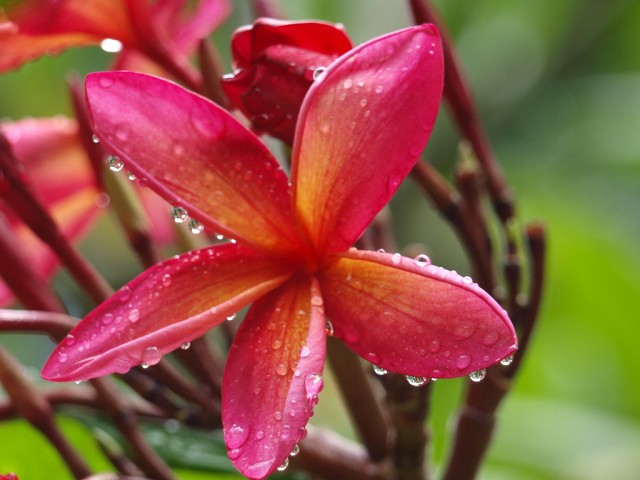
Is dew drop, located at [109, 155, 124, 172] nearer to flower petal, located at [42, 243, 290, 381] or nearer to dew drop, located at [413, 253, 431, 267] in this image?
flower petal, located at [42, 243, 290, 381]

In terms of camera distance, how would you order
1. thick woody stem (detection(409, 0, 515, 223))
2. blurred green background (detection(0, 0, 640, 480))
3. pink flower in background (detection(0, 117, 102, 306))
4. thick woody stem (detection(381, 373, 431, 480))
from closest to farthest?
thick woody stem (detection(381, 373, 431, 480)), thick woody stem (detection(409, 0, 515, 223)), pink flower in background (detection(0, 117, 102, 306)), blurred green background (detection(0, 0, 640, 480))

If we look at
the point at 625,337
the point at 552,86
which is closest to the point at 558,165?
the point at 552,86

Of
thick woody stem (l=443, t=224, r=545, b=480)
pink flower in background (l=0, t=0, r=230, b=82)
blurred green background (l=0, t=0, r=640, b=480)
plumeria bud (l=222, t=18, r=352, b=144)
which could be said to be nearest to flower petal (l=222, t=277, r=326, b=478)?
plumeria bud (l=222, t=18, r=352, b=144)

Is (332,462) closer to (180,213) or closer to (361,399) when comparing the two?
(361,399)

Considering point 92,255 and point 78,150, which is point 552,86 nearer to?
point 92,255

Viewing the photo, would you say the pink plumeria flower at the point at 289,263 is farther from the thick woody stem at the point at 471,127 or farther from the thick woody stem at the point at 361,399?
the thick woody stem at the point at 471,127

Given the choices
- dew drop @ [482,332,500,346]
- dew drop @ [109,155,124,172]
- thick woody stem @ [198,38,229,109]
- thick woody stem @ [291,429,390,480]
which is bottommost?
thick woody stem @ [291,429,390,480]

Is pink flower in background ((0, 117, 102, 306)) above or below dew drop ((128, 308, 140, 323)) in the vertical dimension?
below

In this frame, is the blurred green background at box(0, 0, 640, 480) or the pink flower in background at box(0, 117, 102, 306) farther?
the blurred green background at box(0, 0, 640, 480)
